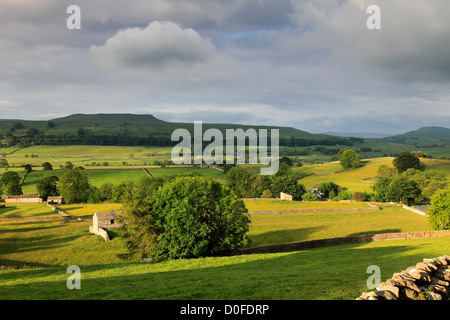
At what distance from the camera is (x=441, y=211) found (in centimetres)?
4450

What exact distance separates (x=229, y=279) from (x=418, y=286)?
9.82 m

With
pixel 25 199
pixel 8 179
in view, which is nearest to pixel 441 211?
pixel 25 199

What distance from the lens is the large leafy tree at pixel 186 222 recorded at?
104ft

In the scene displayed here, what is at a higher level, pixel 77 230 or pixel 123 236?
pixel 123 236

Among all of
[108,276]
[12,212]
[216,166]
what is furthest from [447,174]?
[12,212]

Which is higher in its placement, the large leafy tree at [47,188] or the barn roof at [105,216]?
the barn roof at [105,216]

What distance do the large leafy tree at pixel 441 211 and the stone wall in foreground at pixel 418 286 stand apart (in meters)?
37.1

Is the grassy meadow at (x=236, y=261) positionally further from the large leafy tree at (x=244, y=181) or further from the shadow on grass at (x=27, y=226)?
the large leafy tree at (x=244, y=181)

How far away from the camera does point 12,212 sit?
76.5 meters

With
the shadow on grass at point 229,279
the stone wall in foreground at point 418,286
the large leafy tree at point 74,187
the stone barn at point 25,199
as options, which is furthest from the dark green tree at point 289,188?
the stone wall in foreground at point 418,286

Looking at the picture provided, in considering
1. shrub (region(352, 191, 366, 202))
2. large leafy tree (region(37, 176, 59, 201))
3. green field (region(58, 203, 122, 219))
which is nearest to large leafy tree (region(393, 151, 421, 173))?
shrub (region(352, 191, 366, 202))

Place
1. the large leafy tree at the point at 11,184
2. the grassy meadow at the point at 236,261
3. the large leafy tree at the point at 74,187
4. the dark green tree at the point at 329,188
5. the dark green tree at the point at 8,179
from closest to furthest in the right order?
the grassy meadow at the point at 236,261, the large leafy tree at the point at 74,187, the dark green tree at the point at 329,188, the large leafy tree at the point at 11,184, the dark green tree at the point at 8,179
